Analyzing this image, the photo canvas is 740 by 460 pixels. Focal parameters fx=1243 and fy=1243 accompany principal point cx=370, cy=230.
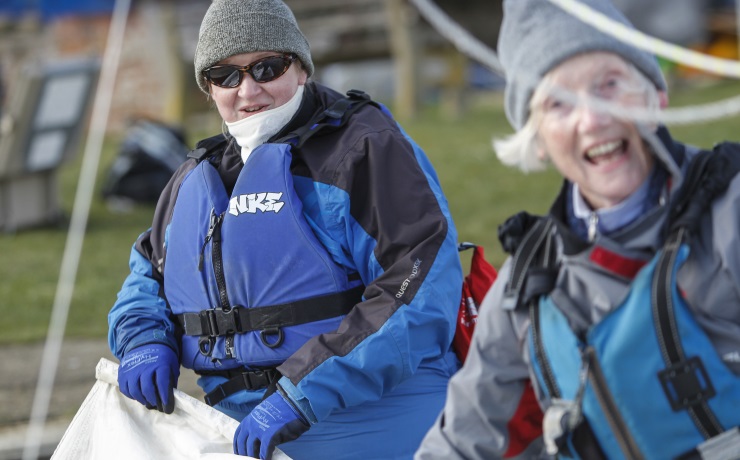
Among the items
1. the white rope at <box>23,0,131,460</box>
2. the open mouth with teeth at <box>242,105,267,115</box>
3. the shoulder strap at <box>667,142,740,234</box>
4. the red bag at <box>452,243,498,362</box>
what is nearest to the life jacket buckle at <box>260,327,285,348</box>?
the red bag at <box>452,243,498,362</box>

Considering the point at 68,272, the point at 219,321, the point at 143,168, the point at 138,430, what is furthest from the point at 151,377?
the point at 143,168

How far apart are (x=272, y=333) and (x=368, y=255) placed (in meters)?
0.33

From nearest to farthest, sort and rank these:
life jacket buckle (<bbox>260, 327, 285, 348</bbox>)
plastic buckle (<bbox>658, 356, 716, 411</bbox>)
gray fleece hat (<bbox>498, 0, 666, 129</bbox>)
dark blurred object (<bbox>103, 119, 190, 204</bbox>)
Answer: plastic buckle (<bbox>658, 356, 716, 411</bbox>), gray fleece hat (<bbox>498, 0, 666, 129</bbox>), life jacket buckle (<bbox>260, 327, 285, 348</bbox>), dark blurred object (<bbox>103, 119, 190, 204</bbox>)

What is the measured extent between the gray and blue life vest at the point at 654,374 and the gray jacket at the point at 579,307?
0.09 ft

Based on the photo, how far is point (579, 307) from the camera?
7.44ft

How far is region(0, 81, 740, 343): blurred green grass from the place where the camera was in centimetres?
846

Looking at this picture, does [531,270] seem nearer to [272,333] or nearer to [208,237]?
[272,333]

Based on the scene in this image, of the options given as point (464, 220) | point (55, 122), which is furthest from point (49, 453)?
point (55, 122)

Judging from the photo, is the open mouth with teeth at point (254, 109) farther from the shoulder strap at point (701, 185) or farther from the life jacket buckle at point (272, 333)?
the shoulder strap at point (701, 185)

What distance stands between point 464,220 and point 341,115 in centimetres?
635

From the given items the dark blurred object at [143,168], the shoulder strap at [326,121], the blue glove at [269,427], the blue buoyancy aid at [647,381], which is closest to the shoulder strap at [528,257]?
the blue buoyancy aid at [647,381]

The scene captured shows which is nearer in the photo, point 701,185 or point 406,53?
point 701,185

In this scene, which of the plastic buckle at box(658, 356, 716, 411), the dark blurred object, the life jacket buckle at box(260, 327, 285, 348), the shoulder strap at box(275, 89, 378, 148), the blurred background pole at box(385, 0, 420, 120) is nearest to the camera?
the plastic buckle at box(658, 356, 716, 411)

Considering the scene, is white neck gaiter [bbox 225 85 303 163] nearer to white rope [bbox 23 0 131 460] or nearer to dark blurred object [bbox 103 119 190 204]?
white rope [bbox 23 0 131 460]
